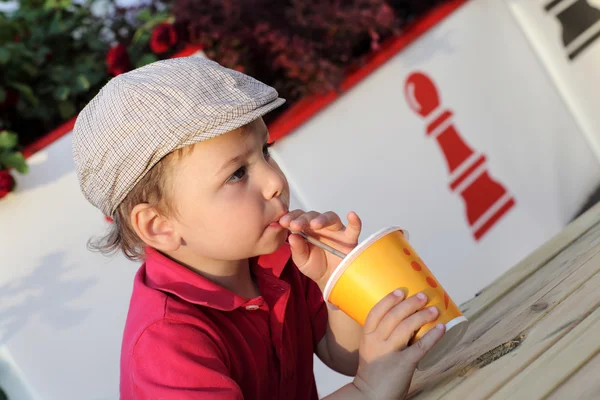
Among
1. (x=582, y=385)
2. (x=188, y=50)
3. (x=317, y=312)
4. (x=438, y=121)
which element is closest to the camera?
(x=582, y=385)

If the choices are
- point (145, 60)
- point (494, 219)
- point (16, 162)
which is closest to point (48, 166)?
point (16, 162)

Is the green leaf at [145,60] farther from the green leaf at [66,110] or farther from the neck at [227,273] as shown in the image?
the neck at [227,273]

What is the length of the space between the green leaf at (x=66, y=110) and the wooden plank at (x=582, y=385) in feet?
7.46

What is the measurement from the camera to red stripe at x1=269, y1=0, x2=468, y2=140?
297cm

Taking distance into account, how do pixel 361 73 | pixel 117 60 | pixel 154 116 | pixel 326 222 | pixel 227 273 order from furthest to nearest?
pixel 361 73
pixel 117 60
pixel 227 273
pixel 326 222
pixel 154 116

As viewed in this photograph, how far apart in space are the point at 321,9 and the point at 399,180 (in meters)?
0.86

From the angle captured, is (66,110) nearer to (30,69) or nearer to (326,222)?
(30,69)

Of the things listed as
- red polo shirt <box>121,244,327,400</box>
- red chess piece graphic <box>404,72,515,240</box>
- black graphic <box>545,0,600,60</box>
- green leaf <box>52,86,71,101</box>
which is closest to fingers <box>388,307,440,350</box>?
red polo shirt <box>121,244,327,400</box>

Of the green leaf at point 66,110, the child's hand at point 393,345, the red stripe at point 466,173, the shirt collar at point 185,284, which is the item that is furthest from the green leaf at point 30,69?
the child's hand at point 393,345

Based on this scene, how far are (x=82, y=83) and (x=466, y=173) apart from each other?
183 cm

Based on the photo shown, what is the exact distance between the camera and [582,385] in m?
0.93

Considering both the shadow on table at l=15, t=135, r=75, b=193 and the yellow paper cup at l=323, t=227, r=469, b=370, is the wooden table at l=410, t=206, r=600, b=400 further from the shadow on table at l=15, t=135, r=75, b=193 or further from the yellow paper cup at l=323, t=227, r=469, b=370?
the shadow on table at l=15, t=135, r=75, b=193

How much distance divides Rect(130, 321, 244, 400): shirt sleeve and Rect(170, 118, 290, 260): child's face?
0.21m

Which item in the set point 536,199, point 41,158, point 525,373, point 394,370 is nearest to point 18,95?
point 41,158
